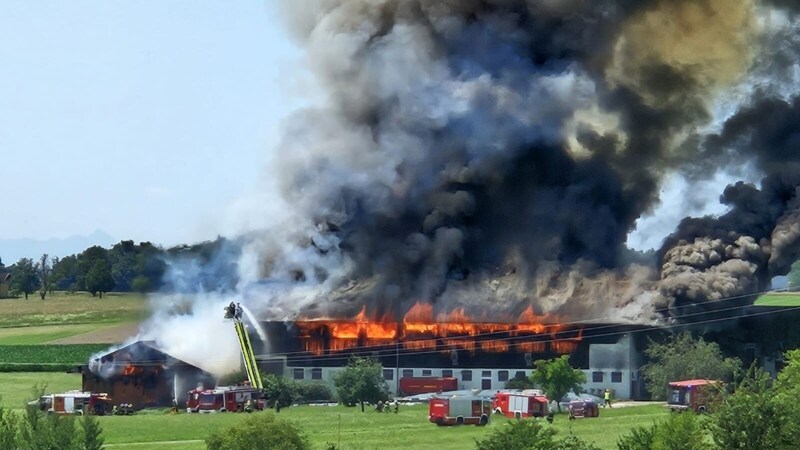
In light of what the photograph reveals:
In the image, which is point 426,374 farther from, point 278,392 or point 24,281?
point 24,281

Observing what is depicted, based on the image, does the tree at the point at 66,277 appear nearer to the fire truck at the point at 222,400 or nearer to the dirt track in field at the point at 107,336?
the dirt track in field at the point at 107,336

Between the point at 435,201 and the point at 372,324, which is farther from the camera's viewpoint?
the point at 435,201

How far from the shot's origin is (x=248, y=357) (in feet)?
316

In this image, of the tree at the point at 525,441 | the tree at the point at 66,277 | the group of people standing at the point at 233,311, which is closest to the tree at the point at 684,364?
the group of people standing at the point at 233,311

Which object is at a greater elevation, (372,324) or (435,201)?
(435,201)

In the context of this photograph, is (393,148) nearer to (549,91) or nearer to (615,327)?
(549,91)

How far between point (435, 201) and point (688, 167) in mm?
20723

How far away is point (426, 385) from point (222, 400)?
14843 mm

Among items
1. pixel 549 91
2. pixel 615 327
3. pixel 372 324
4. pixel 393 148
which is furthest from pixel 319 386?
pixel 549 91

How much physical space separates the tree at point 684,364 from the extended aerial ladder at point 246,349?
78.4 feet

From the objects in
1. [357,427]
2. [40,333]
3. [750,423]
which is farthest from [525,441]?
[40,333]

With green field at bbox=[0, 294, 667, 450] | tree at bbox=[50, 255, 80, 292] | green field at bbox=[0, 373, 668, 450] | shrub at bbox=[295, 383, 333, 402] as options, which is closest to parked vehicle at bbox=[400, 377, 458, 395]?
shrub at bbox=[295, 383, 333, 402]

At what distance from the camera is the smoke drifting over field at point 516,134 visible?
115 m

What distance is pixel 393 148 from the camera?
116938mm
